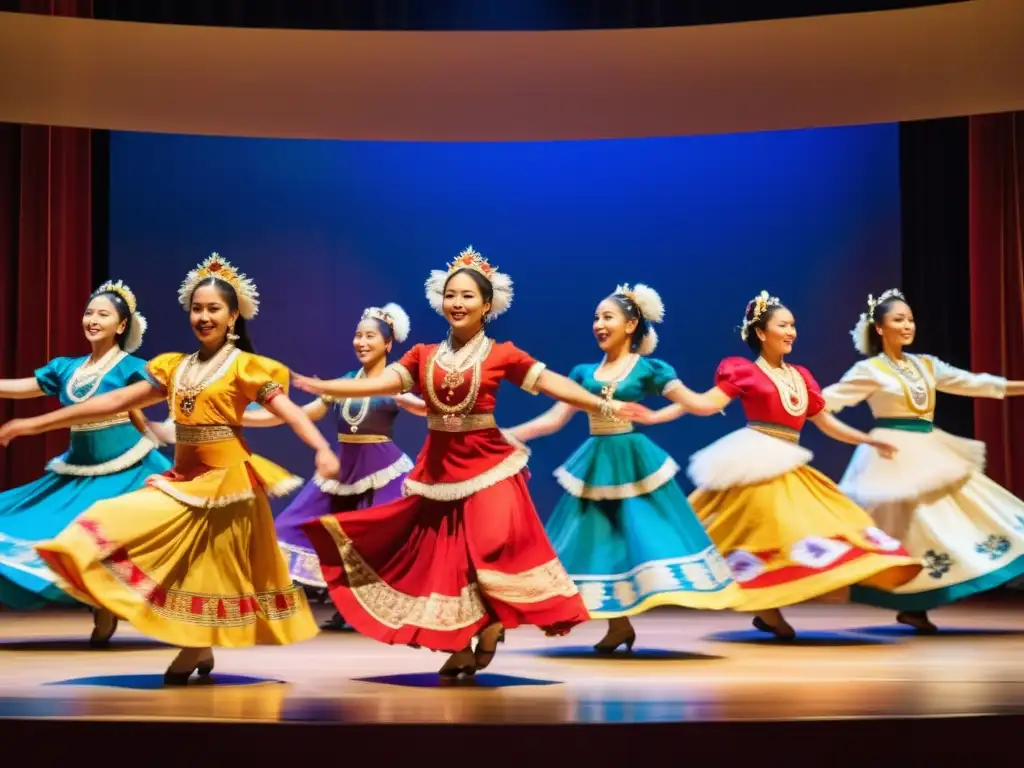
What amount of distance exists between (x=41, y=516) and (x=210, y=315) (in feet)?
4.73

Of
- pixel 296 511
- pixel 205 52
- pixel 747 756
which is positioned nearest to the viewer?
pixel 747 756

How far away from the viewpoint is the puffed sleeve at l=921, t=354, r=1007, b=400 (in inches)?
216

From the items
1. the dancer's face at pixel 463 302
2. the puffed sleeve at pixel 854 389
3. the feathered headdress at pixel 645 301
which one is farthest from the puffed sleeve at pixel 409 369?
the puffed sleeve at pixel 854 389

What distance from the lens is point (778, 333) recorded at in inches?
202

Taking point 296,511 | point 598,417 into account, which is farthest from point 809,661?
point 296,511

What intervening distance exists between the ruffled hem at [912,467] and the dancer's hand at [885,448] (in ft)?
0.31

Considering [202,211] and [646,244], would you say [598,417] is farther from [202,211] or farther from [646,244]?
[202,211]

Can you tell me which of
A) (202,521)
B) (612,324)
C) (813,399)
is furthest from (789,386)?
(202,521)

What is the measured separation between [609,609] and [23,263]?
3.96 meters

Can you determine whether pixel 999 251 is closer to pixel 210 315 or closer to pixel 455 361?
pixel 455 361

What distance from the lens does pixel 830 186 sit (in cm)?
710

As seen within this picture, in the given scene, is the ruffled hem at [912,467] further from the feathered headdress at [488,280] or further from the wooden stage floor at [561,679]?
the feathered headdress at [488,280]

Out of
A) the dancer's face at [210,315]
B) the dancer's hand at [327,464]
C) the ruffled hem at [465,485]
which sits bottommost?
the ruffled hem at [465,485]

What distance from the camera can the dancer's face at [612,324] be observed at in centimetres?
489
